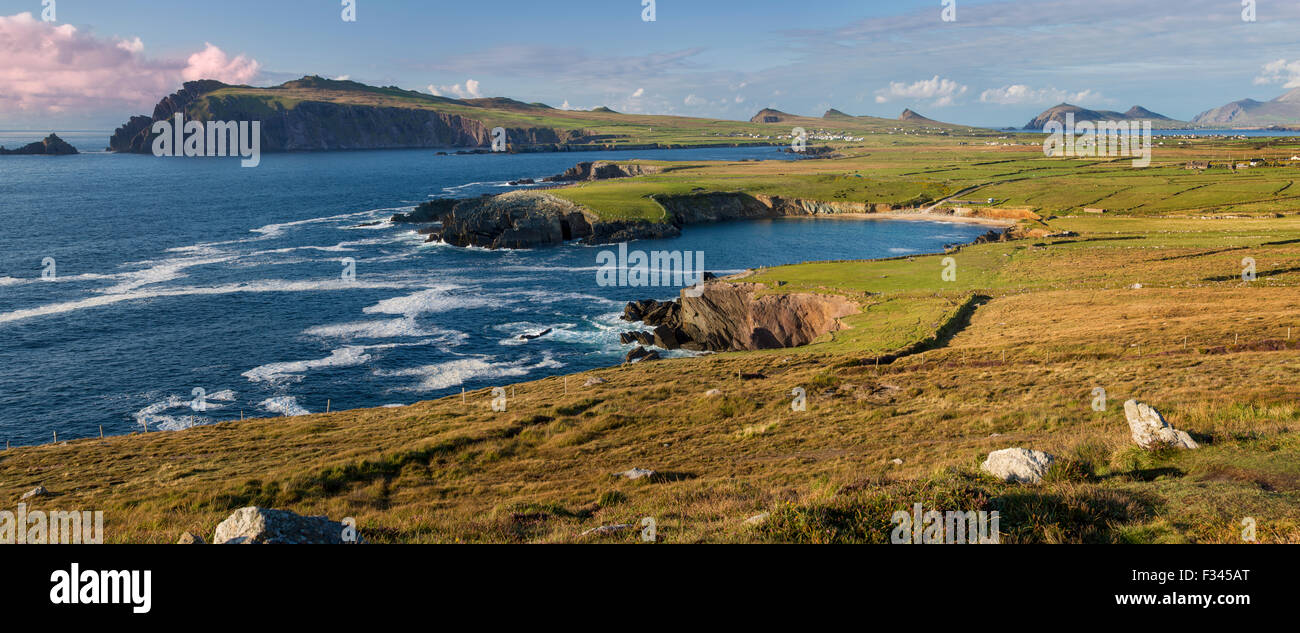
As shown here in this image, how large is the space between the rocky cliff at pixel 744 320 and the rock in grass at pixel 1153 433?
3609 cm

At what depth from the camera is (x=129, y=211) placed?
14988cm

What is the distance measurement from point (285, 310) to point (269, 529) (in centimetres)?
6911

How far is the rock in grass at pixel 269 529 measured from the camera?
1196 centimetres

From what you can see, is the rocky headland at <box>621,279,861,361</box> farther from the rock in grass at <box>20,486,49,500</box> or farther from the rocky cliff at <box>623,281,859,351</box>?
the rock in grass at <box>20,486,49,500</box>

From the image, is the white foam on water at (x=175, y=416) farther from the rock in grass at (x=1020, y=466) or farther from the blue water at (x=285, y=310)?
the rock in grass at (x=1020, y=466)

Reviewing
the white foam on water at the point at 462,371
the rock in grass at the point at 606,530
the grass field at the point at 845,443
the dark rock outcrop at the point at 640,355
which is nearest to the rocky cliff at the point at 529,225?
the white foam on water at the point at 462,371

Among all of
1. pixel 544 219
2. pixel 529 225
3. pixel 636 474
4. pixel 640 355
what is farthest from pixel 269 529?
pixel 544 219

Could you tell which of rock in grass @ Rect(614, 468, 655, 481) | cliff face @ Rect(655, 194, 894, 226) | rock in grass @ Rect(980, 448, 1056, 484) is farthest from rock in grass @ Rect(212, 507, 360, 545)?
cliff face @ Rect(655, 194, 894, 226)

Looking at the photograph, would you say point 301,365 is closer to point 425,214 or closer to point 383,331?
point 383,331

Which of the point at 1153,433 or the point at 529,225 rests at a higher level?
the point at 529,225

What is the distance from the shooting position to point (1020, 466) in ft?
53.2

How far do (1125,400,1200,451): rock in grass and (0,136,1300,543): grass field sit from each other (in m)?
0.60
